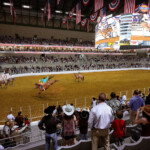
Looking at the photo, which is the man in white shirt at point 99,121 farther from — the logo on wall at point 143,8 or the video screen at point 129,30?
the logo on wall at point 143,8

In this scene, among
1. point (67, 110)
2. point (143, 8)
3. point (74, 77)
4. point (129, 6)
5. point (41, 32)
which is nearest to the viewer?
point (67, 110)

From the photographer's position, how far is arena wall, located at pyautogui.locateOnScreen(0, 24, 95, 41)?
35281 millimetres

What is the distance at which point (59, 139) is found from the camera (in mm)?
3846

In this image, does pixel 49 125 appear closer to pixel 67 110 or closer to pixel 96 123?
pixel 67 110

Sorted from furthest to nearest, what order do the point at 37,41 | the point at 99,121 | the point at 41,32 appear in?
1. the point at 41,32
2. the point at 37,41
3. the point at 99,121

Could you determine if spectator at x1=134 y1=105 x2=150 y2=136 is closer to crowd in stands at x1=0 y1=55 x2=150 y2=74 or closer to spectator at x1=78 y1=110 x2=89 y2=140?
spectator at x1=78 y1=110 x2=89 y2=140

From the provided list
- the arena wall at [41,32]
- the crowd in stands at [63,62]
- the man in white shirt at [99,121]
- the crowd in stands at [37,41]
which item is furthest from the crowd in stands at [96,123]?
the arena wall at [41,32]

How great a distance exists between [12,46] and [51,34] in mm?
12360

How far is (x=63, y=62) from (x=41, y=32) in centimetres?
1254

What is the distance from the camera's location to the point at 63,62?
113ft

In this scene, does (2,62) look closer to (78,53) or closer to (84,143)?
(78,53)

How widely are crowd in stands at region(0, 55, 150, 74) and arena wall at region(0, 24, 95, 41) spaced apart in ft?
25.4

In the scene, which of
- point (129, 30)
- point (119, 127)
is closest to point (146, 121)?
point (119, 127)

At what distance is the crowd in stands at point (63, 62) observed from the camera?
28184 mm
